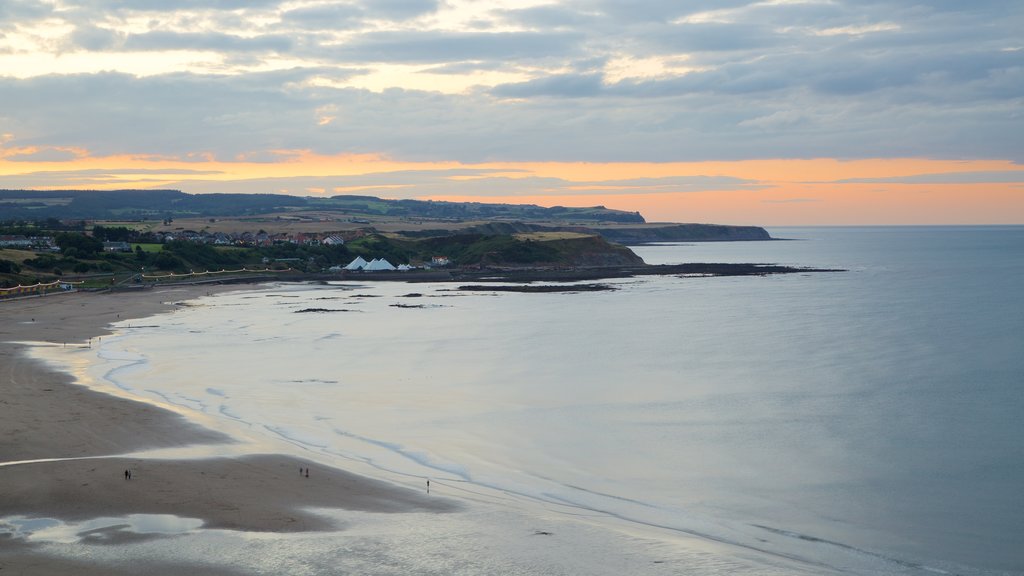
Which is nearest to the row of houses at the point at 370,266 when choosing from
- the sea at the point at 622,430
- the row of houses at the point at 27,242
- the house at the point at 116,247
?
the house at the point at 116,247

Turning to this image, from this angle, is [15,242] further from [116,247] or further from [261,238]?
[261,238]

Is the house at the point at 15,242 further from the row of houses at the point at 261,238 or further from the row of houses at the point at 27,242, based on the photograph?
the row of houses at the point at 261,238

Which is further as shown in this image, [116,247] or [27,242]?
[116,247]

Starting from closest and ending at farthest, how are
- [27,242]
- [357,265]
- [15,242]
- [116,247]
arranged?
[15,242]
[27,242]
[116,247]
[357,265]

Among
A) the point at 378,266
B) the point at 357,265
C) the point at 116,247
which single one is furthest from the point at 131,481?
the point at 378,266

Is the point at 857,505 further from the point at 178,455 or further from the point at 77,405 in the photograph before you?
the point at 77,405

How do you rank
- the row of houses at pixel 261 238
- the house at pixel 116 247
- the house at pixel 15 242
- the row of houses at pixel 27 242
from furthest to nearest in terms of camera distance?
1. the row of houses at pixel 261 238
2. the house at pixel 116 247
3. the row of houses at pixel 27 242
4. the house at pixel 15 242

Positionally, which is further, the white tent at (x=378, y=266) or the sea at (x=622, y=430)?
the white tent at (x=378, y=266)
